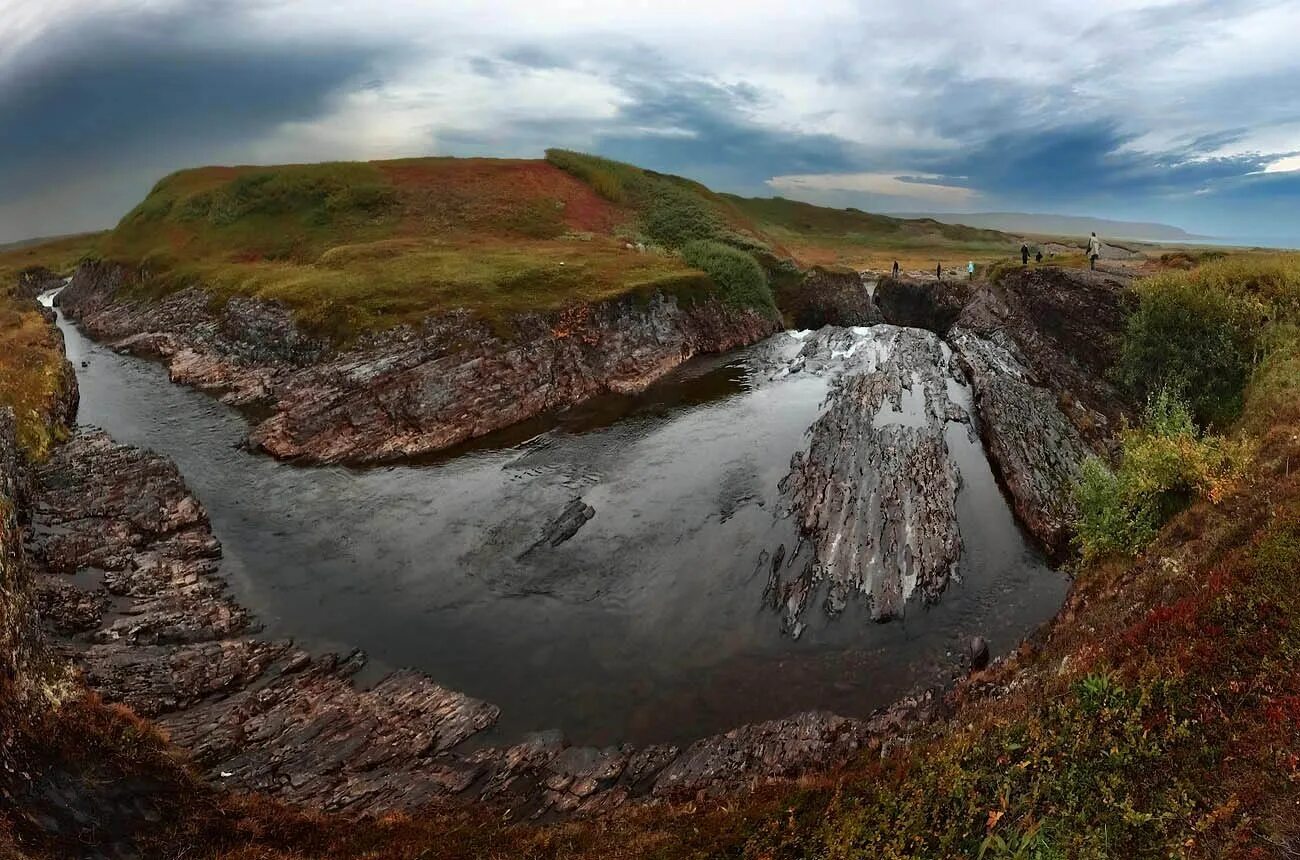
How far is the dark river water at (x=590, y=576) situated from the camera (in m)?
24.4

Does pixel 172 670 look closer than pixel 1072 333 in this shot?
Yes

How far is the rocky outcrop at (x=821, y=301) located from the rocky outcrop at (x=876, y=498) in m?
40.5

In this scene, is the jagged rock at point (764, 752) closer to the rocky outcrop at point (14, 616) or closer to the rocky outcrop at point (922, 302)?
the rocky outcrop at point (14, 616)

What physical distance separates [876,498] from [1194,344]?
896 inches

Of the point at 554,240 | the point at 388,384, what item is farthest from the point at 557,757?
the point at 554,240

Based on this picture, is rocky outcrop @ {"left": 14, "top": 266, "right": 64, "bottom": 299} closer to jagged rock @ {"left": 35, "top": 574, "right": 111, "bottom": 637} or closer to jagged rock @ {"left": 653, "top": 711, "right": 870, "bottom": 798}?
jagged rock @ {"left": 35, "top": 574, "right": 111, "bottom": 637}

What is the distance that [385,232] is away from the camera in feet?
313

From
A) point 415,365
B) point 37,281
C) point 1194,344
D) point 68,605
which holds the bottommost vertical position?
point 68,605

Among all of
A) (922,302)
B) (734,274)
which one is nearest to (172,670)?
(734,274)

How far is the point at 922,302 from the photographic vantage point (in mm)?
103500

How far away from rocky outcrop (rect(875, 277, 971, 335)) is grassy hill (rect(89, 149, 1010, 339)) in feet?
68.8

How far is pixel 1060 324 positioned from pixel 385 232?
87329 millimetres

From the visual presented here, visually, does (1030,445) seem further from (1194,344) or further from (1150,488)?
(1150,488)

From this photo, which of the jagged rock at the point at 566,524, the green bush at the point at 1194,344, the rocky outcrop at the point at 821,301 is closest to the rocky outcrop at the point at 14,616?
the jagged rock at the point at 566,524
